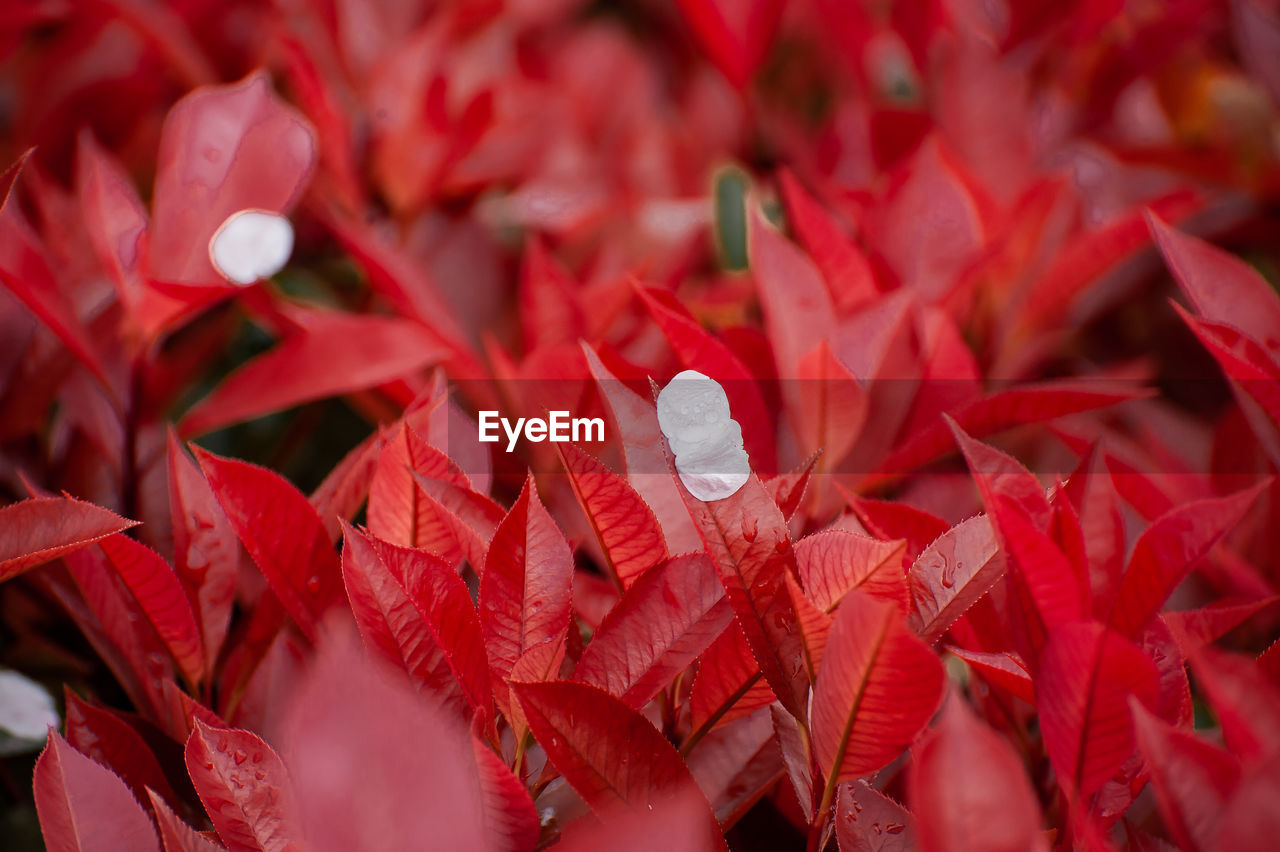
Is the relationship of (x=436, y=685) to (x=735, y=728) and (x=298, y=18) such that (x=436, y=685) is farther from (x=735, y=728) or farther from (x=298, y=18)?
(x=298, y=18)

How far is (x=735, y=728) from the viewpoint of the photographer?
1.76 feet

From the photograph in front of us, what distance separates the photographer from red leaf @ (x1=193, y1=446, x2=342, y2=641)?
1.65ft

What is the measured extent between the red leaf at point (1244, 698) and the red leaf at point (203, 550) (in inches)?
20.2

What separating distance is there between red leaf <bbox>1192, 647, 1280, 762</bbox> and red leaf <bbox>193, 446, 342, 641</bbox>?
43 cm

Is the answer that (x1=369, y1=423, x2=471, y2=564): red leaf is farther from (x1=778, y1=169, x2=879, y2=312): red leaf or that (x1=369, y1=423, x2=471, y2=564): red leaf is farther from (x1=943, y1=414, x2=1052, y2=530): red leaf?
(x1=778, y1=169, x2=879, y2=312): red leaf

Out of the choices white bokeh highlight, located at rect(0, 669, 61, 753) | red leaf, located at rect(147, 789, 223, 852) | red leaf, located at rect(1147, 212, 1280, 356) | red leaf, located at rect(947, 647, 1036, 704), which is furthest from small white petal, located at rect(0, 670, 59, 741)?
red leaf, located at rect(1147, 212, 1280, 356)

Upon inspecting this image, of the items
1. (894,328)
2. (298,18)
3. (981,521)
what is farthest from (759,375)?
(298,18)

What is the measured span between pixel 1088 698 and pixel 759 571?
155mm

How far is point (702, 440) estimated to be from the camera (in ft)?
1.48

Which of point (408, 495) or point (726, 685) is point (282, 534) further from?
point (726, 685)

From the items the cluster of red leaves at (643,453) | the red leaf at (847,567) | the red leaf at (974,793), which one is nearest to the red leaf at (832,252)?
the cluster of red leaves at (643,453)

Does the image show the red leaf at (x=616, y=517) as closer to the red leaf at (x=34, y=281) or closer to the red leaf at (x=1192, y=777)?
the red leaf at (x=1192, y=777)

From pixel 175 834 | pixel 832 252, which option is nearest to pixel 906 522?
pixel 832 252

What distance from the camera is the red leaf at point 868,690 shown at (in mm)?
391
